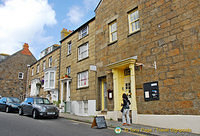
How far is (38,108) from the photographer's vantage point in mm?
12219

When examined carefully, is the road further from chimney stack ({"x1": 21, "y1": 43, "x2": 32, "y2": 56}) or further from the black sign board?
chimney stack ({"x1": 21, "y1": 43, "x2": 32, "y2": 56})

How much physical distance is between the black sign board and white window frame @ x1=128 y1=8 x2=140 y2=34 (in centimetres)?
372

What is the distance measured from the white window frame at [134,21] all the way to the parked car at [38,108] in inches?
309

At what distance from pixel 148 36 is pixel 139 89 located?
10.4 ft

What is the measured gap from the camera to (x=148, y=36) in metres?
10.1

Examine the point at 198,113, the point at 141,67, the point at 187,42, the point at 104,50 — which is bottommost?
the point at 198,113

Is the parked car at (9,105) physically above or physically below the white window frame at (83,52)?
below

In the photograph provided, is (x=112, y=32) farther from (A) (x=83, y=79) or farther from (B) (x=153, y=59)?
(A) (x=83, y=79)

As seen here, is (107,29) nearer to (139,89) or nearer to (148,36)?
(148,36)

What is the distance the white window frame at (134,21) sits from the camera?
11.2 m

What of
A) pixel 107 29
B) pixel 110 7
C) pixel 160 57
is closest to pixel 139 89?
pixel 160 57

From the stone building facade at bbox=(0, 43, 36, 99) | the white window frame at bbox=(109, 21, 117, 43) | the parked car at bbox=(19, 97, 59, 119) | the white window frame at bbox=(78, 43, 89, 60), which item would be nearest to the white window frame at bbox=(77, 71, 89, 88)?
the white window frame at bbox=(78, 43, 89, 60)

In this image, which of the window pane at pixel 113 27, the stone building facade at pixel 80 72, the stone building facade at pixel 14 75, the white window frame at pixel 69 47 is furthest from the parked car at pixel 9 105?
the stone building facade at pixel 14 75

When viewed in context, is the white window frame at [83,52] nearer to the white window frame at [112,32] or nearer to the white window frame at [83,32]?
the white window frame at [83,32]
